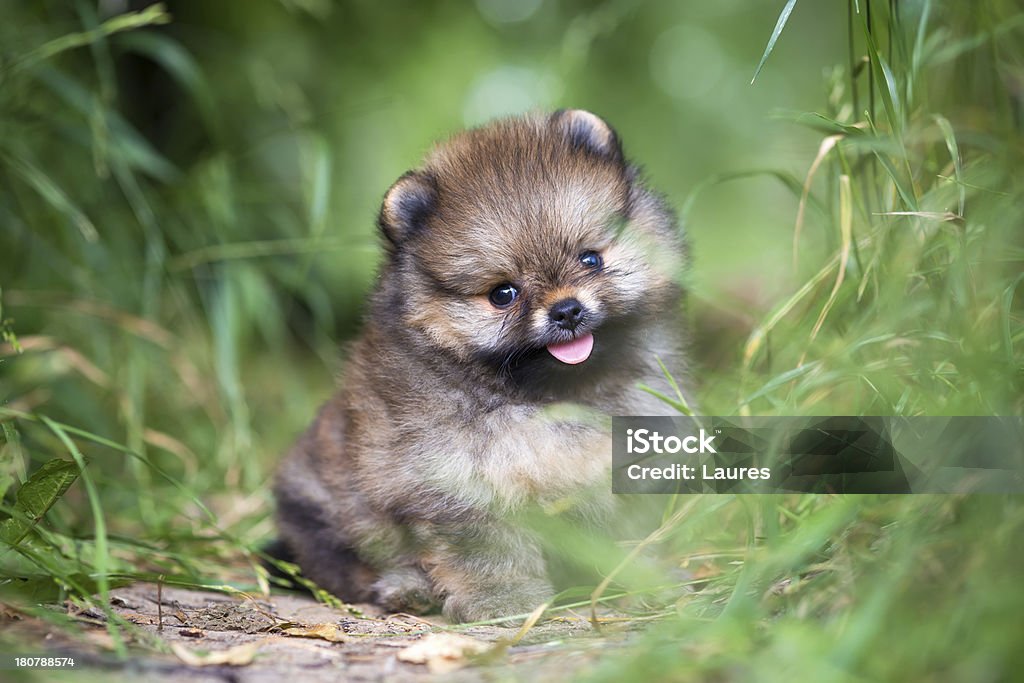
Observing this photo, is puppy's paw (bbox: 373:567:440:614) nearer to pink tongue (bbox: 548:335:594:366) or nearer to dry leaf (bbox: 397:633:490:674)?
dry leaf (bbox: 397:633:490:674)

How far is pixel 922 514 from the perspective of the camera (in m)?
2.23

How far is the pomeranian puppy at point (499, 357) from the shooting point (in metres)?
2.94

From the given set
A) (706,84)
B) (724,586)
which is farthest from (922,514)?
(706,84)

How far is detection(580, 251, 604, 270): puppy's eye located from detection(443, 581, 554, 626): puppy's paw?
3.41 feet

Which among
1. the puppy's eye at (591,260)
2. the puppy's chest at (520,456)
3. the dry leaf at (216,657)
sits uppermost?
the puppy's eye at (591,260)

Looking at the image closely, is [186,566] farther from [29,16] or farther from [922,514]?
[29,16]

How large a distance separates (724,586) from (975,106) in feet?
8.06

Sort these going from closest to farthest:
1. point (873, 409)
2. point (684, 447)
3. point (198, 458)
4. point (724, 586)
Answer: point (724, 586) < point (873, 409) < point (684, 447) < point (198, 458)

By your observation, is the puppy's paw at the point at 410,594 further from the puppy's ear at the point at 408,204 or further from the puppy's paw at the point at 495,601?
the puppy's ear at the point at 408,204

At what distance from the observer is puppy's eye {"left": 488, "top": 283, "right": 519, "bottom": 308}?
296 cm

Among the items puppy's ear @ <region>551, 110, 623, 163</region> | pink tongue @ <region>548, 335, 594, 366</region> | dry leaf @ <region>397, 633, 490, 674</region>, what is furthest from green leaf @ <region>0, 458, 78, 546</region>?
puppy's ear @ <region>551, 110, 623, 163</region>

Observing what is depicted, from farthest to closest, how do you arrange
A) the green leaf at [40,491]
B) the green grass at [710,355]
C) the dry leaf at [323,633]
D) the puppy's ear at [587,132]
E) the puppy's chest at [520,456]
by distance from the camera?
the puppy's ear at [587,132] < the puppy's chest at [520,456] < the green leaf at [40,491] < the dry leaf at [323,633] < the green grass at [710,355]

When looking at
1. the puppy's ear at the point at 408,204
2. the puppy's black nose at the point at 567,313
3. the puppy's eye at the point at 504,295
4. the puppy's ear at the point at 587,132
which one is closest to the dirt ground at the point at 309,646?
the puppy's black nose at the point at 567,313

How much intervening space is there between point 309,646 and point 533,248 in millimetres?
1343
